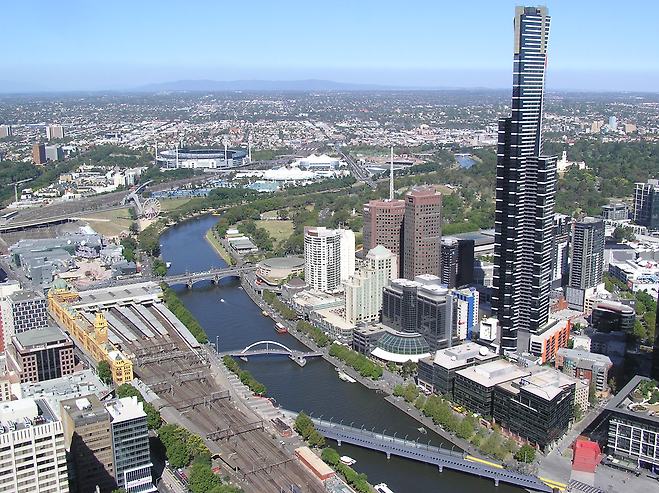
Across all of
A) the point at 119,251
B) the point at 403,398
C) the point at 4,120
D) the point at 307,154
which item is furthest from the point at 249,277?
the point at 4,120

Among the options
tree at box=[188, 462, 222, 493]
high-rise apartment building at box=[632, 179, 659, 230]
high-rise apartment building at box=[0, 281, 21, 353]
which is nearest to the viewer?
tree at box=[188, 462, 222, 493]

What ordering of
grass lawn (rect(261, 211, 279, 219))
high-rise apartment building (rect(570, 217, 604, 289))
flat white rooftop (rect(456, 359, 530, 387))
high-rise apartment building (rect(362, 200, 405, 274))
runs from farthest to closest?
grass lawn (rect(261, 211, 279, 219)) < high-rise apartment building (rect(362, 200, 405, 274)) < high-rise apartment building (rect(570, 217, 604, 289)) < flat white rooftop (rect(456, 359, 530, 387))

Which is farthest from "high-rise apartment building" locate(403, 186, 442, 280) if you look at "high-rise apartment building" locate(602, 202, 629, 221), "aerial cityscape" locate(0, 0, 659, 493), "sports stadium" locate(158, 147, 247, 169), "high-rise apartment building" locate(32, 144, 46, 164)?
"high-rise apartment building" locate(32, 144, 46, 164)

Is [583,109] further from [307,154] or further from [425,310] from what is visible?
[425,310]

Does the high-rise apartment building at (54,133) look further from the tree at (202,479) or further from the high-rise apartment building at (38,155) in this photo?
the tree at (202,479)

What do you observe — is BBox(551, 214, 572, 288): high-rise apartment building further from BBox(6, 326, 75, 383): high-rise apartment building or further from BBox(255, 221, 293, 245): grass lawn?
BBox(6, 326, 75, 383): high-rise apartment building

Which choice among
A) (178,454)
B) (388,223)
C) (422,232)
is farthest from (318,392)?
(388,223)

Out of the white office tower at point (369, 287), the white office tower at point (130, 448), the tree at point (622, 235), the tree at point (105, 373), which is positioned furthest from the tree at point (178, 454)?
the tree at point (622, 235)
